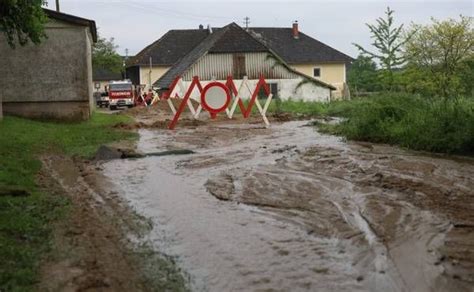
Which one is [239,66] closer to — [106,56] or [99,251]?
[106,56]

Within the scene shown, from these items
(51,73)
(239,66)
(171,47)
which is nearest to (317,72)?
(171,47)

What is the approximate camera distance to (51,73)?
25.8 metres

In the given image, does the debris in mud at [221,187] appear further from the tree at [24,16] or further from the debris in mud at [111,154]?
the tree at [24,16]

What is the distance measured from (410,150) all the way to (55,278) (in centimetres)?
1100

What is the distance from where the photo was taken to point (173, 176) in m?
11.7

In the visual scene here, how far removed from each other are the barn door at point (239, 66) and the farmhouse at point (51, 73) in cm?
2645

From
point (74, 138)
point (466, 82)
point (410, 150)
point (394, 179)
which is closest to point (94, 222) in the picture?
point (394, 179)

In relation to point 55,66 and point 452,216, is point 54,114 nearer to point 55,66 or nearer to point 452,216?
point 55,66

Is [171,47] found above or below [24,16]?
above

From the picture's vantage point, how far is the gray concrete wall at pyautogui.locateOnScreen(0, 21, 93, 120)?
25.6 m

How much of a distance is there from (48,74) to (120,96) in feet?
93.8

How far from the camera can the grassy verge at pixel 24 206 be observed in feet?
19.0

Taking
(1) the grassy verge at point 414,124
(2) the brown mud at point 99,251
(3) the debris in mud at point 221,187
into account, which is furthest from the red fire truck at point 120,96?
(2) the brown mud at point 99,251

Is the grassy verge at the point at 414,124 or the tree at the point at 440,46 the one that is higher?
the tree at the point at 440,46
